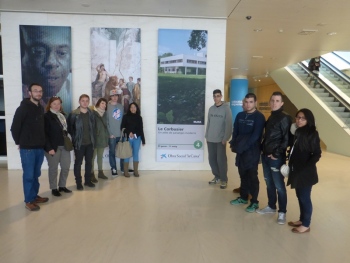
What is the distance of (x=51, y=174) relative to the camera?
4.41m

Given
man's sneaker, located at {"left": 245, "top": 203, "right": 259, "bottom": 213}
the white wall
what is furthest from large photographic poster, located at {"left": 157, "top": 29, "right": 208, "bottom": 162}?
man's sneaker, located at {"left": 245, "top": 203, "right": 259, "bottom": 213}

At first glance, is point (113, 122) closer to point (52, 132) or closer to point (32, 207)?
point (52, 132)

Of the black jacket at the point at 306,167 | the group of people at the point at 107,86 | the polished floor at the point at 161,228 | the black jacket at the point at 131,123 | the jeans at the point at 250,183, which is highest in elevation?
the group of people at the point at 107,86

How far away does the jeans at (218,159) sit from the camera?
5082 millimetres

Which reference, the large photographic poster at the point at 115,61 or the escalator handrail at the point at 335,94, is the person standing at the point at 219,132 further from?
→ the escalator handrail at the point at 335,94

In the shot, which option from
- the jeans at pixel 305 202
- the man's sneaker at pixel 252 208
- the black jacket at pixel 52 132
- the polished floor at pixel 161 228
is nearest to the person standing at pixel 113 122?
the polished floor at pixel 161 228

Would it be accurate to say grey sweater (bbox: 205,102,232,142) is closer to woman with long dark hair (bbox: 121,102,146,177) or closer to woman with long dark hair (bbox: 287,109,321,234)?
woman with long dark hair (bbox: 121,102,146,177)

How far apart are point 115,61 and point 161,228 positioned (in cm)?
414

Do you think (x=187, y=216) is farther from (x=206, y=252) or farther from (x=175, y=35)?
(x=175, y=35)

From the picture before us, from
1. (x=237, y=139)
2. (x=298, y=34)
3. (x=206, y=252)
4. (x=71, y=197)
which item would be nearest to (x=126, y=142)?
(x=71, y=197)

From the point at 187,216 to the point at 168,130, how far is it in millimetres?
2824

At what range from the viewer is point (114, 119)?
571 cm

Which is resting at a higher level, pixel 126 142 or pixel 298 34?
pixel 298 34

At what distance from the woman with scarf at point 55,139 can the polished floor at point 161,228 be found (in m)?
0.45
